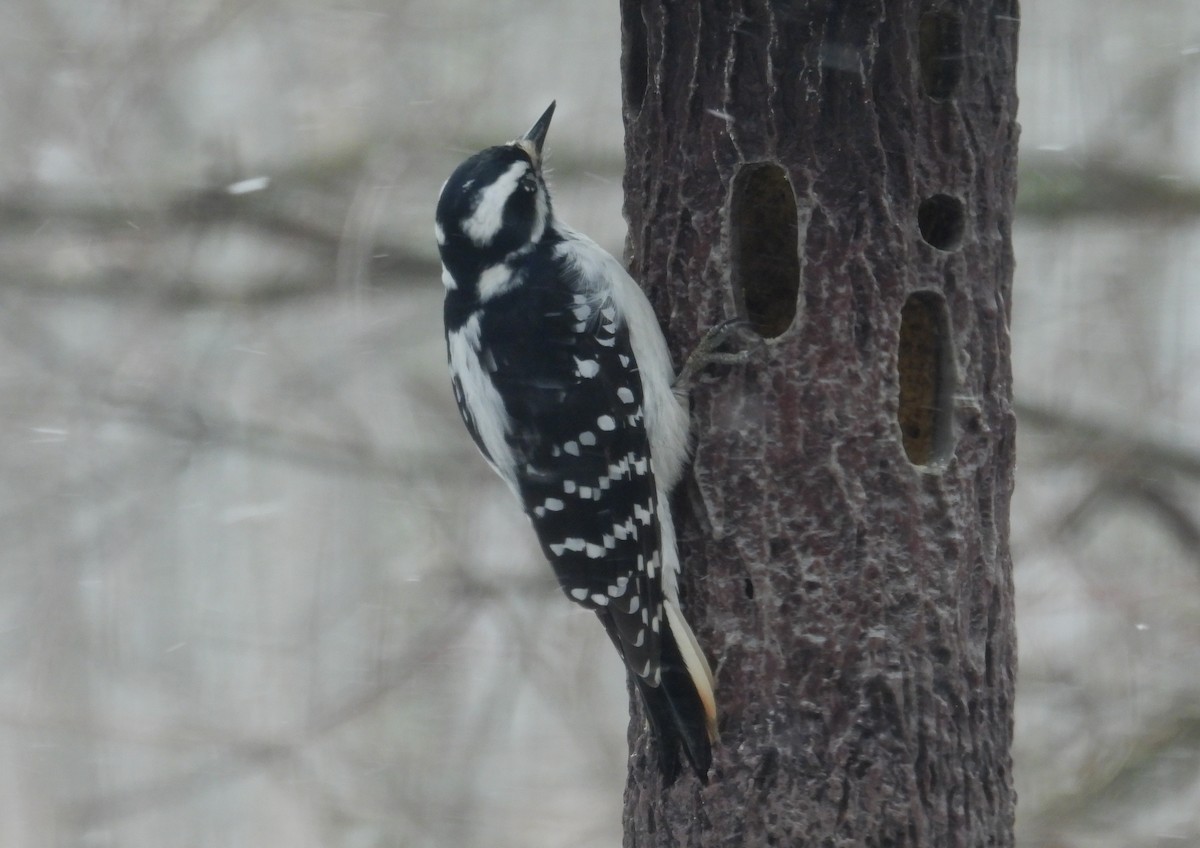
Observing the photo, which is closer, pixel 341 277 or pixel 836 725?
pixel 836 725

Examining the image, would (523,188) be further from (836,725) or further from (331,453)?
(331,453)

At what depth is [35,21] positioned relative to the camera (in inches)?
206

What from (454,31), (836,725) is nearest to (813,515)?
(836,725)

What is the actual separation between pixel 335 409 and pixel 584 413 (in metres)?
2.53

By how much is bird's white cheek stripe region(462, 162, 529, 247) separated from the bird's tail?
89 centimetres

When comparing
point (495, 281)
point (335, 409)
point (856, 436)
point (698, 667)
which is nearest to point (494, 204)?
point (495, 281)

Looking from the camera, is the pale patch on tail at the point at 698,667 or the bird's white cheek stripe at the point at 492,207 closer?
the pale patch on tail at the point at 698,667

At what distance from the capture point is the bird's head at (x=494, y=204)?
2.82 m

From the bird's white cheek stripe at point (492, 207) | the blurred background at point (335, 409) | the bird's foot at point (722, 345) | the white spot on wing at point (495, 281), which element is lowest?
the blurred background at point (335, 409)

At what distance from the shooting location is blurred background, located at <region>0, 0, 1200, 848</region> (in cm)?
472

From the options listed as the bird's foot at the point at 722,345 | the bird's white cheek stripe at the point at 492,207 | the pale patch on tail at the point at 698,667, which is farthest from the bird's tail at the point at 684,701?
the bird's white cheek stripe at the point at 492,207

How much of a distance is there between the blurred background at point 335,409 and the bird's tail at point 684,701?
2274 mm

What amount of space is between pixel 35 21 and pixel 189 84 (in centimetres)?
62

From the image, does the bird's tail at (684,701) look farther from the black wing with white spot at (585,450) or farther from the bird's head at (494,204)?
the bird's head at (494,204)
